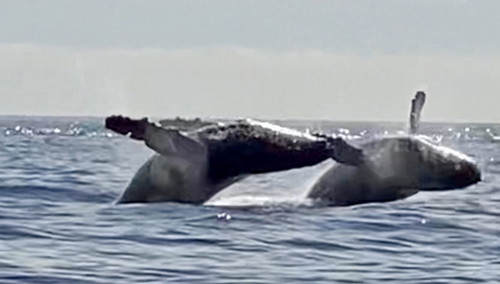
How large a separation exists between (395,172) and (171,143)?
3700 millimetres

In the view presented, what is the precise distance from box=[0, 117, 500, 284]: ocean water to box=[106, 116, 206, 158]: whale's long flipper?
84 centimetres

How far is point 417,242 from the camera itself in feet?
54.2

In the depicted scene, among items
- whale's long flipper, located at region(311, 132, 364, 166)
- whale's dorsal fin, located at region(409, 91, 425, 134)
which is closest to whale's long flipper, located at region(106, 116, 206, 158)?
whale's long flipper, located at region(311, 132, 364, 166)

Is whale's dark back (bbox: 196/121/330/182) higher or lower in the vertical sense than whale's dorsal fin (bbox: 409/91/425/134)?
lower

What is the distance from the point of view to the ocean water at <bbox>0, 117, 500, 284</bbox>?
1345 cm

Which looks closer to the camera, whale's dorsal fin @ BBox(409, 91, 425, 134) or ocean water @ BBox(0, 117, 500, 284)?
ocean water @ BBox(0, 117, 500, 284)

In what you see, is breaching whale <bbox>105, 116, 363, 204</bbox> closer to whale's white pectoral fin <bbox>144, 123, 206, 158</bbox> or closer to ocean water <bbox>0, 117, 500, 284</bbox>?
whale's white pectoral fin <bbox>144, 123, 206, 158</bbox>

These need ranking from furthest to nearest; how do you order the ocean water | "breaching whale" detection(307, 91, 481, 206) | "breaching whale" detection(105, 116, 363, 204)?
"breaching whale" detection(307, 91, 481, 206)
"breaching whale" detection(105, 116, 363, 204)
the ocean water

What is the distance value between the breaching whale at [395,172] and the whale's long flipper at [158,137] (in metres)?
2.79

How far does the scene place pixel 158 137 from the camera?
17781mm

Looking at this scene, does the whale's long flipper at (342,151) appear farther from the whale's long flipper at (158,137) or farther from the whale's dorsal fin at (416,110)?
the whale's dorsal fin at (416,110)

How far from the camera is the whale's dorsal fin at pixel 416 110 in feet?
68.8

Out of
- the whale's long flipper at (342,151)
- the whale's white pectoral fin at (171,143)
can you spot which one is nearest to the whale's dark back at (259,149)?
the whale's long flipper at (342,151)

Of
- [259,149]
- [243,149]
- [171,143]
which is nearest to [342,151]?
[259,149]
